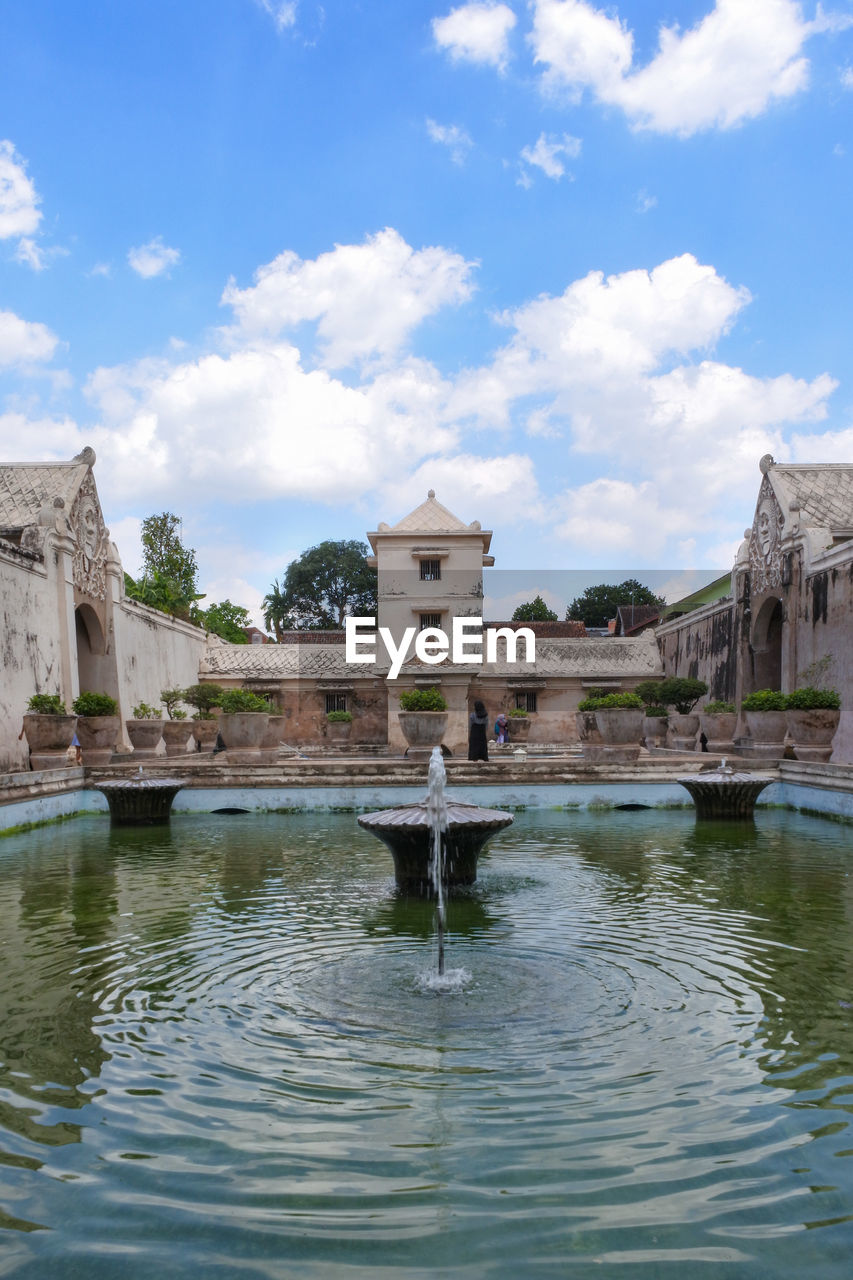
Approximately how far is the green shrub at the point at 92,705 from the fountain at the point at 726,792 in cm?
889

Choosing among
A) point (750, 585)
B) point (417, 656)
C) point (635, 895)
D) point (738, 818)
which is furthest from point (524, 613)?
point (635, 895)

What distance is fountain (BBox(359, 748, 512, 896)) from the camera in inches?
247

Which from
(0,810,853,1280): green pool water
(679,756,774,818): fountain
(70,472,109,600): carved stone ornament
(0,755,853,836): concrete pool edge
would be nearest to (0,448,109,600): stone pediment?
(70,472,109,600): carved stone ornament

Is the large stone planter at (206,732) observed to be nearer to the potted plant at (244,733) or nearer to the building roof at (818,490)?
the potted plant at (244,733)

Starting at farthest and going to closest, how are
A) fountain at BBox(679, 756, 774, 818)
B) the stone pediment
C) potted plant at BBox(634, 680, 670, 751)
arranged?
potted plant at BBox(634, 680, 670, 751) → the stone pediment → fountain at BBox(679, 756, 774, 818)

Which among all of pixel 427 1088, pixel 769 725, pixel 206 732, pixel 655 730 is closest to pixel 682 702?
pixel 655 730

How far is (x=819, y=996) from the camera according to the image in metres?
4.00

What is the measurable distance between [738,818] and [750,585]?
11424mm

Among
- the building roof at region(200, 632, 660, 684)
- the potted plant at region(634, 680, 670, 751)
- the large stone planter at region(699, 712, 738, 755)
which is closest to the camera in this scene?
the large stone planter at region(699, 712, 738, 755)

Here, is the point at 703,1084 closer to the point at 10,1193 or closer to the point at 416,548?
the point at 10,1193

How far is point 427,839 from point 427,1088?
3.32 meters

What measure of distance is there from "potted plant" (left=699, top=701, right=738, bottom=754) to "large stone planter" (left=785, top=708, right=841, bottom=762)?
400 centimetres

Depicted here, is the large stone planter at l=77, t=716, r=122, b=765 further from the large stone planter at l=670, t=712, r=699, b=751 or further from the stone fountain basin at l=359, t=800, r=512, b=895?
the large stone planter at l=670, t=712, r=699, b=751

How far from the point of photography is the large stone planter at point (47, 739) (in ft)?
42.6
